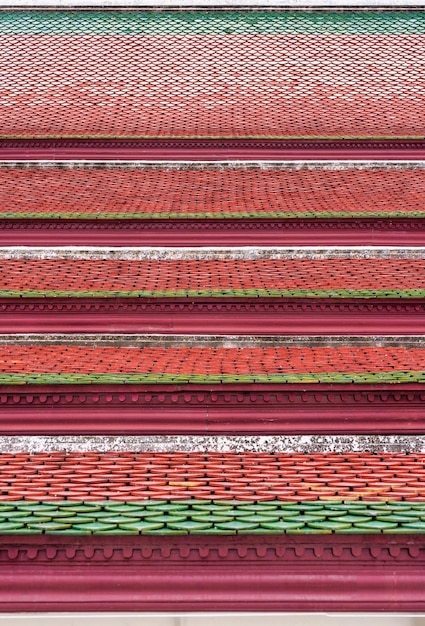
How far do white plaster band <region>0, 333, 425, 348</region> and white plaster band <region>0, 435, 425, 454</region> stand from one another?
4.97 ft

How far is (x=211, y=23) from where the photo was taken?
46.5 feet

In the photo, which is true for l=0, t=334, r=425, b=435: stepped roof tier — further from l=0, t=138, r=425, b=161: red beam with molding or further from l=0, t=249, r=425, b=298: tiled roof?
l=0, t=138, r=425, b=161: red beam with molding

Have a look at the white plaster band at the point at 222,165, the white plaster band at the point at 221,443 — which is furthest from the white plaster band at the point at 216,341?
the white plaster band at the point at 222,165

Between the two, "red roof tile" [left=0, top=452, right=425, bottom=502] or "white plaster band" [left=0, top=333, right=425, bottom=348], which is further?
"white plaster band" [left=0, top=333, right=425, bottom=348]

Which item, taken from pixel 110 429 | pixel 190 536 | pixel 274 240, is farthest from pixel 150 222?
pixel 190 536

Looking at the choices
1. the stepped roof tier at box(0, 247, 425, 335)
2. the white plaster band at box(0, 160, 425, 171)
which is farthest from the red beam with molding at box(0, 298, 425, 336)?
the white plaster band at box(0, 160, 425, 171)

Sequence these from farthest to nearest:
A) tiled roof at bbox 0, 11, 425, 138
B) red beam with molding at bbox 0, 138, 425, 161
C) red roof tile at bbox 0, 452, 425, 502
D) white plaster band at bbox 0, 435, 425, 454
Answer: tiled roof at bbox 0, 11, 425, 138 → red beam with molding at bbox 0, 138, 425, 161 → white plaster band at bbox 0, 435, 425, 454 → red roof tile at bbox 0, 452, 425, 502

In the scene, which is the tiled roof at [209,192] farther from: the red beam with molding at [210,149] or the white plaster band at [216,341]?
the white plaster band at [216,341]

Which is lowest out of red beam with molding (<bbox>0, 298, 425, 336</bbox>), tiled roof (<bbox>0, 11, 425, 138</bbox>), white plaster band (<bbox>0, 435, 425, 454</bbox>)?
white plaster band (<bbox>0, 435, 425, 454</bbox>)

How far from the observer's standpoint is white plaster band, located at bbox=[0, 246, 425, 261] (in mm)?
9281

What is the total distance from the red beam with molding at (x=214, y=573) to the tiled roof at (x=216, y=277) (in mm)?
3529

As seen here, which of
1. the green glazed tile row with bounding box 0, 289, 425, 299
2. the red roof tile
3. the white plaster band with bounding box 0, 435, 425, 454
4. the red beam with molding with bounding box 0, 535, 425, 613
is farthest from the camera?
the green glazed tile row with bounding box 0, 289, 425, 299

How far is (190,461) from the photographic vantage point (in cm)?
635

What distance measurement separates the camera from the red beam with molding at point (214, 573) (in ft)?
16.3
